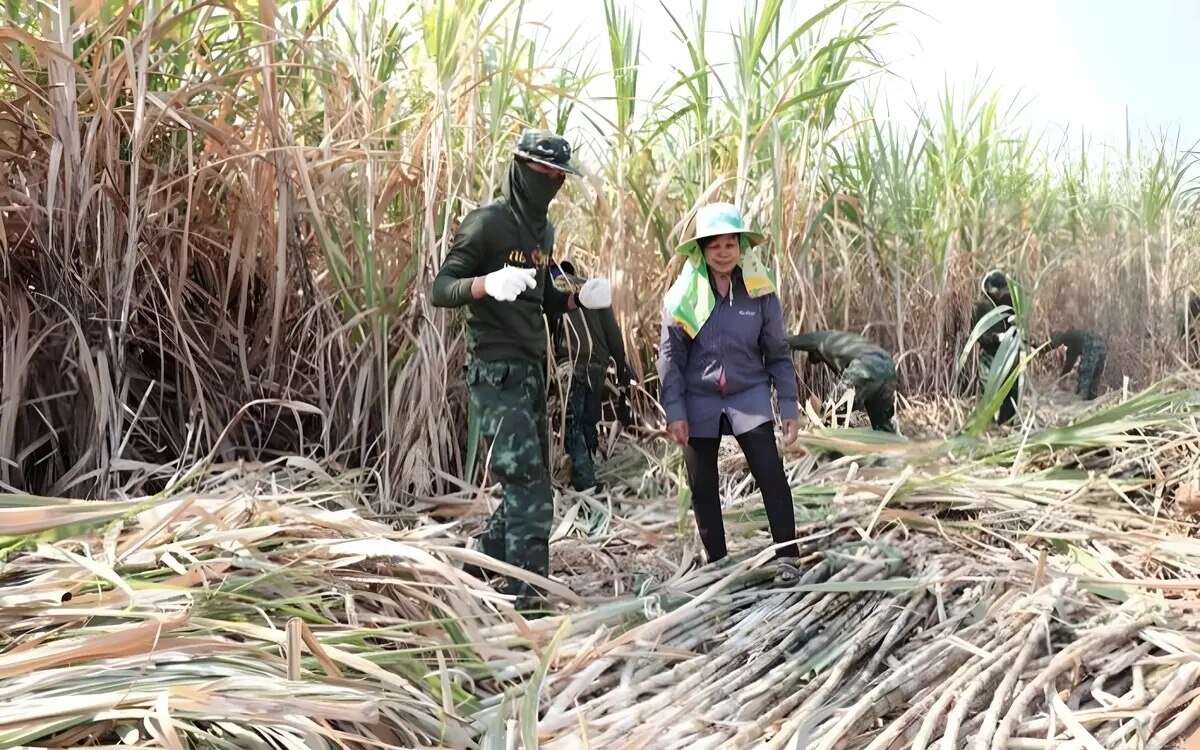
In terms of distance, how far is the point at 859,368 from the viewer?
3941 mm

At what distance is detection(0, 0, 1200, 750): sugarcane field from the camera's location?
1.74 m

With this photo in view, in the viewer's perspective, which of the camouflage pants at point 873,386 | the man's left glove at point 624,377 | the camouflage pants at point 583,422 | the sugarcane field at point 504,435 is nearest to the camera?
the sugarcane field at point 504,435

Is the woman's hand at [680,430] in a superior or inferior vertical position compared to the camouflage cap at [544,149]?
inferior

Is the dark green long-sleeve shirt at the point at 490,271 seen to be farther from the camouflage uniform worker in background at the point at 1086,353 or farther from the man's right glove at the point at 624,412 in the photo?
the camouflage uniform worker in background at the point at 1086,353

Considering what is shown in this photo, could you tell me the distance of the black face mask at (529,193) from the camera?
2.52 meters

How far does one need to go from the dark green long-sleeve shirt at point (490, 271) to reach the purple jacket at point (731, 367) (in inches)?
15.8

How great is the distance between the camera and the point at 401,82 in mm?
3541

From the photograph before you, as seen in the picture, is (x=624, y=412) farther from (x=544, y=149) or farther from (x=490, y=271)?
(x=544, y=149)

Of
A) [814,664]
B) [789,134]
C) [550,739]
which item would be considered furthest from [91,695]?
[789,134]

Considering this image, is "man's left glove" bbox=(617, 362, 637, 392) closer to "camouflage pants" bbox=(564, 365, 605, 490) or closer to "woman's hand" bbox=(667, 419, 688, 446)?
"camouflage pants" bbox=(564, 365, 605, 490)

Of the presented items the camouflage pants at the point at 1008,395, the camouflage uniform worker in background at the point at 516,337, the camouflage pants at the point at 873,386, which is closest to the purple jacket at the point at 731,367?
the camouflage uniform worker in background at the point at 516,337

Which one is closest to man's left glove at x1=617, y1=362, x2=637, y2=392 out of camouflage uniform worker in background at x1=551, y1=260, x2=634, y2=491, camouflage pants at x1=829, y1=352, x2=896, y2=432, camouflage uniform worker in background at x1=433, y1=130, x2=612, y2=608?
camouflage uniform worker in background at x1=551, y1=260, x2=634, y2=491

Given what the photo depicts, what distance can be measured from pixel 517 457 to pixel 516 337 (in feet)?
1.09

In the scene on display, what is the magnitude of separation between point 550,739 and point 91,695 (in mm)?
806
